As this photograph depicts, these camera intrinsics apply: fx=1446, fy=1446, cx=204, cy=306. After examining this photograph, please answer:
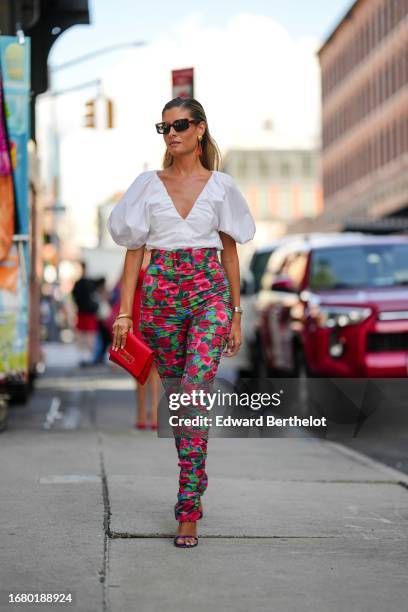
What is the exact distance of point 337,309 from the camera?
490 inches

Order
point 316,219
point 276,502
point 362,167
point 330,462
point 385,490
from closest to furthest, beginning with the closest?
point 276,502 → point 385,490 → point 330,462 → point 362,167 → point 316,219

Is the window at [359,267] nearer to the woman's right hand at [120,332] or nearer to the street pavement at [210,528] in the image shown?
the street pavement at [210,528]

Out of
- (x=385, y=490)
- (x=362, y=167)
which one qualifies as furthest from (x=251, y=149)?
(x=385, y=490)

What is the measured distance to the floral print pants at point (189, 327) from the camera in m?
6.02

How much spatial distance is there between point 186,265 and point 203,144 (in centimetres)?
61

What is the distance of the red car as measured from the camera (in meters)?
12.1

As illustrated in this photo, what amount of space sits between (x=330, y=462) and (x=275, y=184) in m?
124

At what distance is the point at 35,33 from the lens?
1584 cm

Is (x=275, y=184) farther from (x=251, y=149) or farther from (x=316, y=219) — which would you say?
(x=316, y=219)

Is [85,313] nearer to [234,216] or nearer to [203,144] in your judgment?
[203,144]

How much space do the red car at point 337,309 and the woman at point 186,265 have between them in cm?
591

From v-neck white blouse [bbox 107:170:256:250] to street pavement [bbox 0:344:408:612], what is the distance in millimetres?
1248

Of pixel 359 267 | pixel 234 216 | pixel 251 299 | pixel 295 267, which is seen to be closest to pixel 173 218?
pixel 234 216

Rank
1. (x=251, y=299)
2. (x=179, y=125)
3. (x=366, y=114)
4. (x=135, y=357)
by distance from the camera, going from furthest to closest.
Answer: (x=366, y=114) < (x=251, y=299) < (x=179, y=125) < (x=135, y=357)
